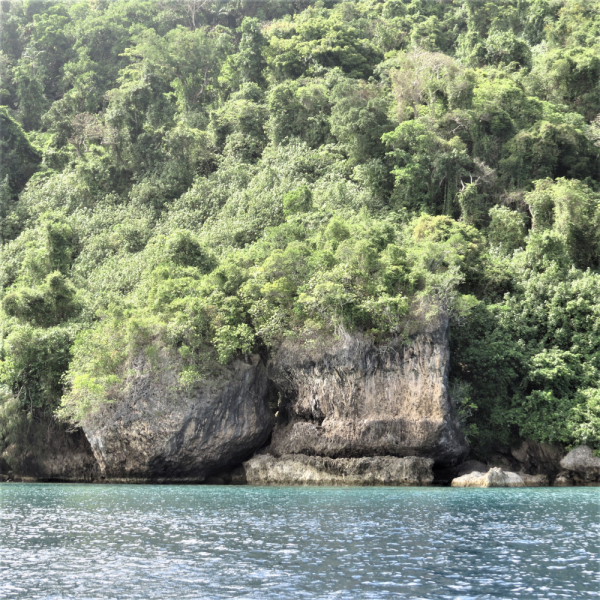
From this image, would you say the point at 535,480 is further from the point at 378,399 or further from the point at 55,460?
the point at 55,460

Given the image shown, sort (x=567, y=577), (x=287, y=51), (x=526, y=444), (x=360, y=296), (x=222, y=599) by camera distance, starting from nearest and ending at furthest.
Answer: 1. (x=222, y=599)
2. (x=567, y=577)
3. (x=360, y=296)
4. (x=526, y=444)
5. (x=287, y=51)

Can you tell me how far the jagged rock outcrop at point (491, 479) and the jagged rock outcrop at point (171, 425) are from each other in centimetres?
784

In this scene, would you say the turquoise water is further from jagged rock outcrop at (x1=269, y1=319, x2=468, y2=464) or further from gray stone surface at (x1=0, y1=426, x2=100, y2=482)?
gray stone surface at (x1=0, y1=426, x2=100, y2=482)

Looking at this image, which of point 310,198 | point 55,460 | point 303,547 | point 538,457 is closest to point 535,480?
point 538,457

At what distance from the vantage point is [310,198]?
119 ft

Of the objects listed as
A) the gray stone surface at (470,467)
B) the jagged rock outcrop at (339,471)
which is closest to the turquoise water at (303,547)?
the jagged rock outcrop at (339,471)

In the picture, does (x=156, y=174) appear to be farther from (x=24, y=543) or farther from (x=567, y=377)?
(x=24, y=543)

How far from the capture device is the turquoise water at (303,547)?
978cm

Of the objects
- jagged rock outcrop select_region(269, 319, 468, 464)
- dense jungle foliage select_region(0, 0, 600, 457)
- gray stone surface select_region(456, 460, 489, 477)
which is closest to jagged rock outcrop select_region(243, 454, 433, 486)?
jagged rock outcrop select_region(269, 319, 468, 464)

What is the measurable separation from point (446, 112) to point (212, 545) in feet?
99.1

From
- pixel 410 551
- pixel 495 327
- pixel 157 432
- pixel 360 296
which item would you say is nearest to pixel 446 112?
pixel 495 327

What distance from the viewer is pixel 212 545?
12797 millimetres

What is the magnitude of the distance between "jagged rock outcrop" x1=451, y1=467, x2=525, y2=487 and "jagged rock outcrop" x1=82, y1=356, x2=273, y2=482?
7.84m

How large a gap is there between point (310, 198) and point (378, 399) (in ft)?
45.2
